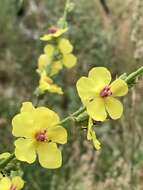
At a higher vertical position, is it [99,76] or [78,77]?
[78,77]

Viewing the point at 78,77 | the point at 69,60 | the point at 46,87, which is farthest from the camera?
the point at 78,77

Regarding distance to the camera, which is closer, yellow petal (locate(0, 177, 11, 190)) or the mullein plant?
yellow petal (locate(0, 177, 11, 190))

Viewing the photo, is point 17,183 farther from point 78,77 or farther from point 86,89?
point 78,77

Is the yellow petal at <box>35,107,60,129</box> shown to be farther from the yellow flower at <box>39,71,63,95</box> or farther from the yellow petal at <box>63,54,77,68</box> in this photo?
the yellow petal at <box>63,54,77,68</box>

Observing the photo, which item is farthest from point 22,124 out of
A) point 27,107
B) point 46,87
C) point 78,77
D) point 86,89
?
point 78,77

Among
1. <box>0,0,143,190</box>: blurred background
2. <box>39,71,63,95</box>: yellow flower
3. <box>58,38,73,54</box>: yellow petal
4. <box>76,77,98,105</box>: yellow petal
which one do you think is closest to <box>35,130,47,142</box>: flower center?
<box>76,77,98,105</box>: yellow petal
